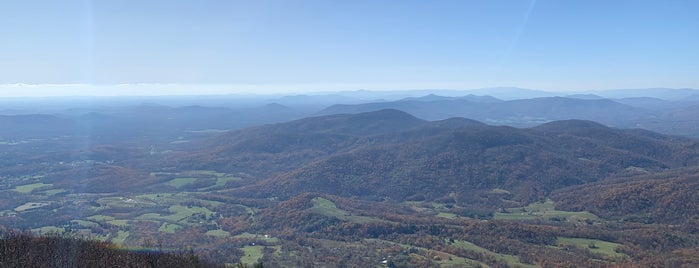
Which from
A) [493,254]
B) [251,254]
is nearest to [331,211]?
[251,254]

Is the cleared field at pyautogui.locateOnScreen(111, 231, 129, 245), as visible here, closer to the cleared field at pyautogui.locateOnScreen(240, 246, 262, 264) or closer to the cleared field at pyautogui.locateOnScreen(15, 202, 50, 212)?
the cleared field at pyautogui.locateOnScreen(240, 246, 262, 264)

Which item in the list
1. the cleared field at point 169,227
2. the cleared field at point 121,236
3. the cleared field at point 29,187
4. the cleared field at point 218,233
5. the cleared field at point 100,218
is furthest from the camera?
the cleared field at point 29,187

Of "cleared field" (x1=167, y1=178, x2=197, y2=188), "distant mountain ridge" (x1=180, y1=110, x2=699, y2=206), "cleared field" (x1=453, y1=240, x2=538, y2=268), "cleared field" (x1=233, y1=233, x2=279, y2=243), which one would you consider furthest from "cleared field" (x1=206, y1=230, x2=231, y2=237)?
"cleared field" (x1=167, y1=178, x2=197, y2=188)

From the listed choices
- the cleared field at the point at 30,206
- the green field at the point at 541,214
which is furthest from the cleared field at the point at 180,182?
A: the green field at the point at 541,214

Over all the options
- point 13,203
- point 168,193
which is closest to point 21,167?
point 13,203

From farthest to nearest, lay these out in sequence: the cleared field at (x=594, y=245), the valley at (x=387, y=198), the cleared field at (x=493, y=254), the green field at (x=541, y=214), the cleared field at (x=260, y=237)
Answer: the green field at (x=541, y=214) → the cleared field at (x=260, y=237) → the valley at (x=387, y=198) → the cleared field at (x=594, y=245) → the cleared field at (x=493, y=254)

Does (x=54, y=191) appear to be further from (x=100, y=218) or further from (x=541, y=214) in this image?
(x=541, y=214)

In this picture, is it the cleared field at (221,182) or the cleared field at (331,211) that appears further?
the cleared field at (221,182)

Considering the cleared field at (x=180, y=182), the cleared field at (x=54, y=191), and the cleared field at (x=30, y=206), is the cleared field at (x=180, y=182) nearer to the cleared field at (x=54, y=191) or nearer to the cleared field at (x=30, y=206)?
the cleared field at (x=54, y=191)

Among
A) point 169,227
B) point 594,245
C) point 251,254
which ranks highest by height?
point 594,245

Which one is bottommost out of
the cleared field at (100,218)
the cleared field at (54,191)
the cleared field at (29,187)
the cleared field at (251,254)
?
the cleared field at (29,187)

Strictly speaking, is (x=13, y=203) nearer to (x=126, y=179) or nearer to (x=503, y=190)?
(x=126, y=179)
